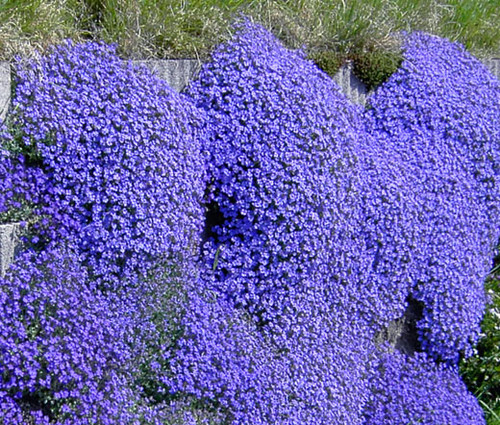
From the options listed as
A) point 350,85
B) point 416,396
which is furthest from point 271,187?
point 416,396

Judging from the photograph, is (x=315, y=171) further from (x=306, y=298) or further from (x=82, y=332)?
(x=82, y=332)

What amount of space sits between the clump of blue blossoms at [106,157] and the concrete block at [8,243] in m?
0.11

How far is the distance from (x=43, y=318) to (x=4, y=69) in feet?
3.59

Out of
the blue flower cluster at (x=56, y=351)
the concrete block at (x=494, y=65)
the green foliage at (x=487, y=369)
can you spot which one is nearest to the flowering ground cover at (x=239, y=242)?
the blue flower cluster at (x=56, y=351)

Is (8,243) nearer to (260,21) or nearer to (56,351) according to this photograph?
(56,351)

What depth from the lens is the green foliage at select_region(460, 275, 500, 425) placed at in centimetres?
460

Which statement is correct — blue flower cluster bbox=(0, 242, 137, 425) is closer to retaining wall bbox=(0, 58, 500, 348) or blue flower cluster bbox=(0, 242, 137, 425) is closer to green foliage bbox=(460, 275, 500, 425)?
retaining wall bbox=(0, 58, 500, 348)

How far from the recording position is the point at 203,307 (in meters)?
3.50

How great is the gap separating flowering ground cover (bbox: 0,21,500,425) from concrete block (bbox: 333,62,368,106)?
12 cm

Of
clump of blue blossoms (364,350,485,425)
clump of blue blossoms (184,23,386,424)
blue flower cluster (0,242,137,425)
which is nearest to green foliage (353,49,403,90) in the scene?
clump of blue blossoms (184,23,386,424)

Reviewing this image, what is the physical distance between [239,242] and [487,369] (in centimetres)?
191

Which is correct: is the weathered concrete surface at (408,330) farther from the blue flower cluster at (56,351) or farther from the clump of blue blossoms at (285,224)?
the blue flower cluster at (56,351)

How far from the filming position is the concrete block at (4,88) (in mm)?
3168

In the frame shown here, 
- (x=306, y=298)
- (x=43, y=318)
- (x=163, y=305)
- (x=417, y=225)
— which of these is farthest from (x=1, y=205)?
(x=417, y=225)
